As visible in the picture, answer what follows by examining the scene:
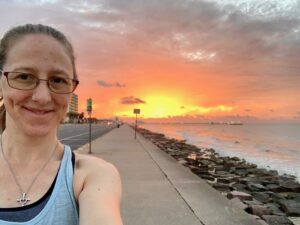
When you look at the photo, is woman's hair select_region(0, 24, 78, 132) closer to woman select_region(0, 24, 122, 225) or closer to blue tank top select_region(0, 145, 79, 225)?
woman select_region(0, 24, 122, 225)

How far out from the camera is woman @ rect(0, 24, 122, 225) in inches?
57.2

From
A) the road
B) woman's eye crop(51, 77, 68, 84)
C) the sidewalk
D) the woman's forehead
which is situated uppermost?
the woman's forehead

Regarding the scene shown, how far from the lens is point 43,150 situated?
171 cm

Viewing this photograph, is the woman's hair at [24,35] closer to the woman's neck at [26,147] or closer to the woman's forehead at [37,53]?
the woman's forehead at [37,53]

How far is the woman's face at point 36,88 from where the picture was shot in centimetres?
156

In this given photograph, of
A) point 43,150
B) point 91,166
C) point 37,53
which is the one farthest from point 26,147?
point 37,53

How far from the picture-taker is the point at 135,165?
490 inches

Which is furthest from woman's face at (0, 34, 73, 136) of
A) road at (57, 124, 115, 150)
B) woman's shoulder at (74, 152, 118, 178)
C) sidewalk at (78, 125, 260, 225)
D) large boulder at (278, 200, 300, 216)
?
large boulder at (278, 200, 300, 216)

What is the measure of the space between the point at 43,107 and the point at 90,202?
1.53ft

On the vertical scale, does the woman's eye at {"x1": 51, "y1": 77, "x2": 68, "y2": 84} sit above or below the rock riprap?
above

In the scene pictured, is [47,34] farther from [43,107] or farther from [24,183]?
[24,183]

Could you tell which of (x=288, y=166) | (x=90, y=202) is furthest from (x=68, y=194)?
(x=288, y=166)

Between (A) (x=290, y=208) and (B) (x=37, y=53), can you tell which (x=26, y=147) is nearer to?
(B) (x=37, y=53)

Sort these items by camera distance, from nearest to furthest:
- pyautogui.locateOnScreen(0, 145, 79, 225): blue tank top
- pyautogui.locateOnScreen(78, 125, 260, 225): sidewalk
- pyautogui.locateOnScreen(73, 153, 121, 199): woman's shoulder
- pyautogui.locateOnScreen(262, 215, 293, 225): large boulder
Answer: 1. pyautogui.locateOnScreen(0, 145, 79, 225): blue tank top
2. pyautogui.locateOnScreen(73, 153, 121, 199): woman's shoulder
3. pyautogui.locateOnScreen(78, 125, 260, 225): sidewalk
4. pyautogui.locateOnScreen(262, 215, 293, 225): large boulder
